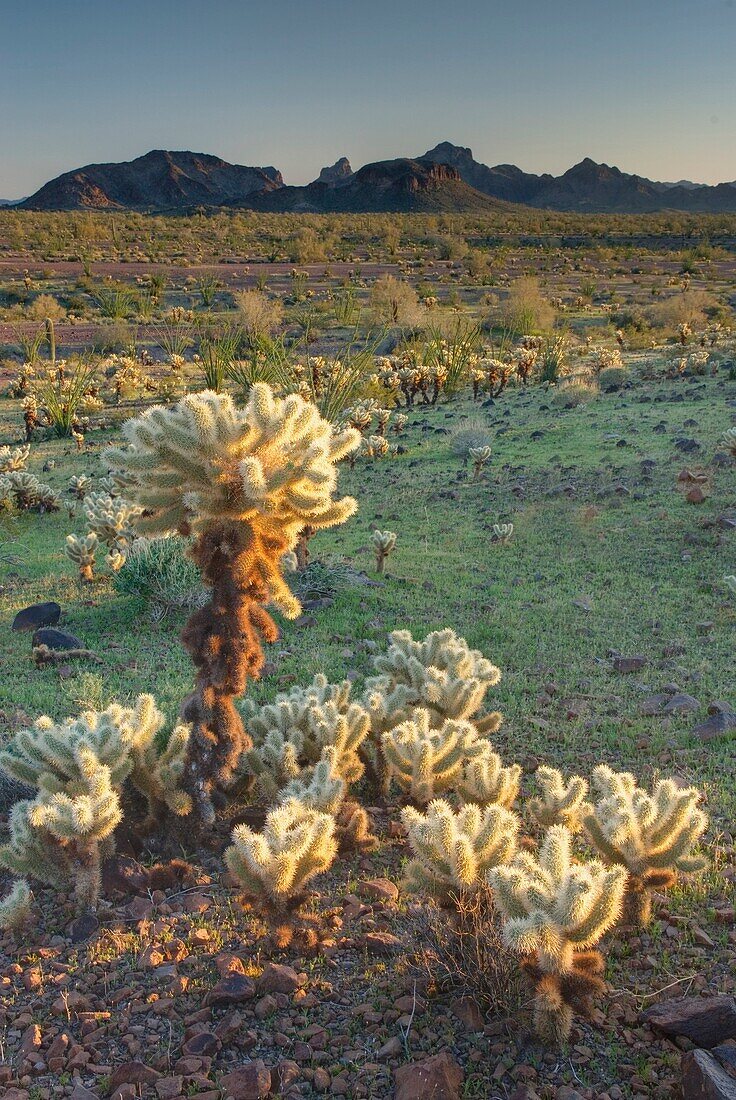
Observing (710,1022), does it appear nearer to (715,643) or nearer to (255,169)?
(715,643)

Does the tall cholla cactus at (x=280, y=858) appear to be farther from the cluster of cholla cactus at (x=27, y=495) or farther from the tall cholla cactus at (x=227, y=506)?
the cluster of cholla cactus at (x=27, y=495)

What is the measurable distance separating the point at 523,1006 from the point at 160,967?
1.31 m

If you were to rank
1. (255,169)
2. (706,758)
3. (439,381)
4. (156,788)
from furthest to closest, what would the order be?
1. (255,169)
2. (439,381)
3. (706,758)
4. (156,788)

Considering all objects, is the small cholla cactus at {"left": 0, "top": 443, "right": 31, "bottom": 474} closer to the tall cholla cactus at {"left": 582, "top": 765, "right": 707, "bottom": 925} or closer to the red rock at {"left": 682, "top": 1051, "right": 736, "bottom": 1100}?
the tall cholla cactus at {"left": 582, "top": 765, "right": 707, "bottom": 925}

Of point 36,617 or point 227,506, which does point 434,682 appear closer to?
point 227,506

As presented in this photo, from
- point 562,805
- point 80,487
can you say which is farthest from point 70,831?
point 80,487

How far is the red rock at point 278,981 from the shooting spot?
2.92 m

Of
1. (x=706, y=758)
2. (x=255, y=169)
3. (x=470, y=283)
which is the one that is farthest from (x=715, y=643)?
(x=255, y=169)

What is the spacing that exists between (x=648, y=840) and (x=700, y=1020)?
714 millimetres

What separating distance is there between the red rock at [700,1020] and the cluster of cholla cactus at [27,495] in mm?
9761

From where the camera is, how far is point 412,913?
3.34 m

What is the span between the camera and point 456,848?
2.96 m

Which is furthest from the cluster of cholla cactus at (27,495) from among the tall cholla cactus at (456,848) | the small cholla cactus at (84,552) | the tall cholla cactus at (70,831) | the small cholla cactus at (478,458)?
the tall cholla cactus at (456,848)

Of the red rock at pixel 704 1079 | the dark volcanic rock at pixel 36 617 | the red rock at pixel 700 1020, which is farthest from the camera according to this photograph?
the dark volcanic rock at pixel 36 617
